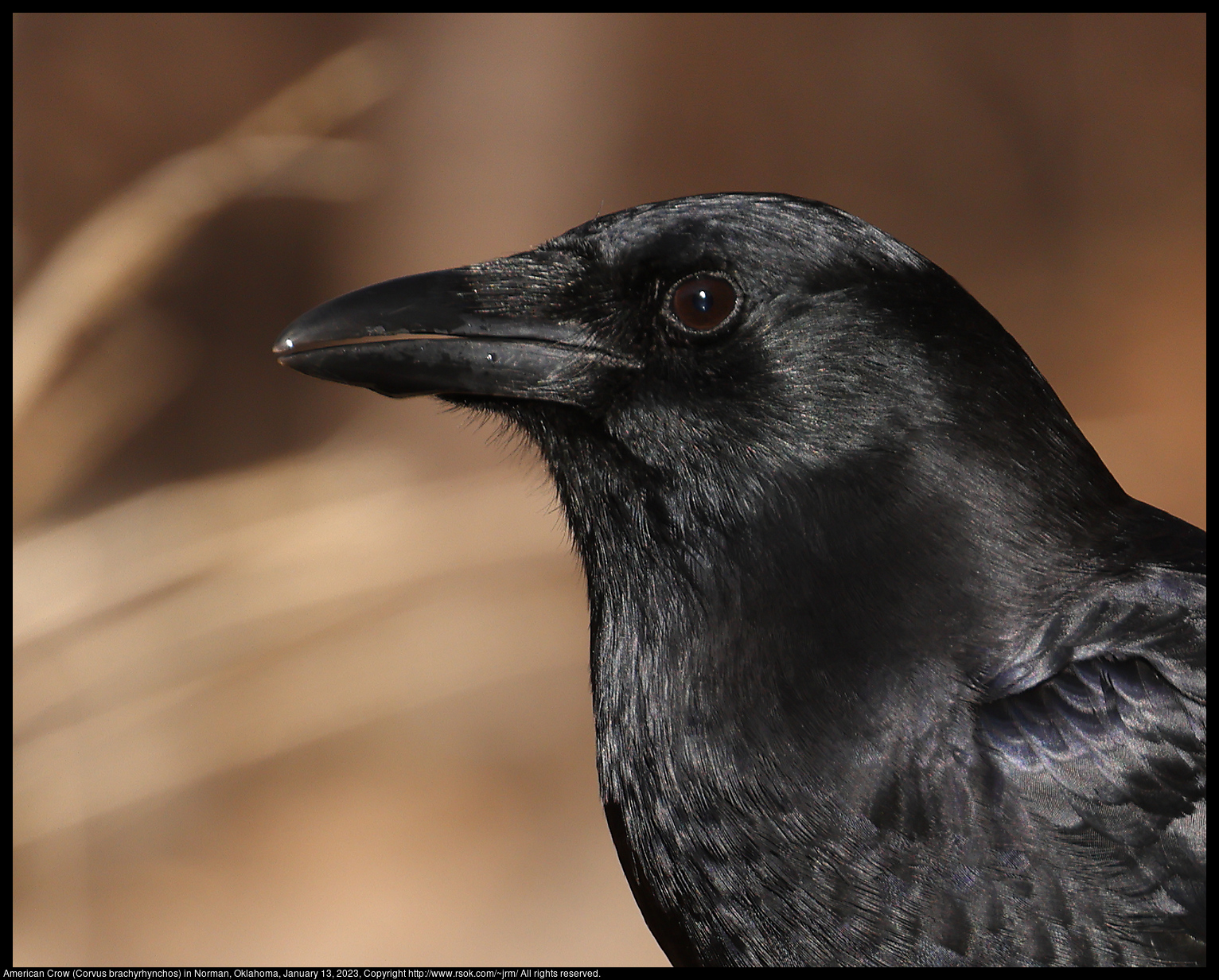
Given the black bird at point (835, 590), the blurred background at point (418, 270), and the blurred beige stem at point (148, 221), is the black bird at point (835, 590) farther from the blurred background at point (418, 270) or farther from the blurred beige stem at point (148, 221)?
the blurred background at point (418, 270)

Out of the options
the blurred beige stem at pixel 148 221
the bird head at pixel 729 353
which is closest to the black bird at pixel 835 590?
the bird head at pixel 729 353

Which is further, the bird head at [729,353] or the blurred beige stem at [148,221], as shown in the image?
the blurred beige stem at [148,221]

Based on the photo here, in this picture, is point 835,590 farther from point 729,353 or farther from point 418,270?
point 418,270

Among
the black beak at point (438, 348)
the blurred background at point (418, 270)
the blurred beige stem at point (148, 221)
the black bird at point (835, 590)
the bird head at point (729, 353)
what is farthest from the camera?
the blurred background at point (418, 270)

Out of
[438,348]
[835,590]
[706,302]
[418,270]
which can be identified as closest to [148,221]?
[438,348]

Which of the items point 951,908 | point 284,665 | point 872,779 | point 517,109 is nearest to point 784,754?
point 872,779

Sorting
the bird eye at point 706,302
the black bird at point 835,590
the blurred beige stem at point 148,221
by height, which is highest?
the blurred beige stem at point 148,221
